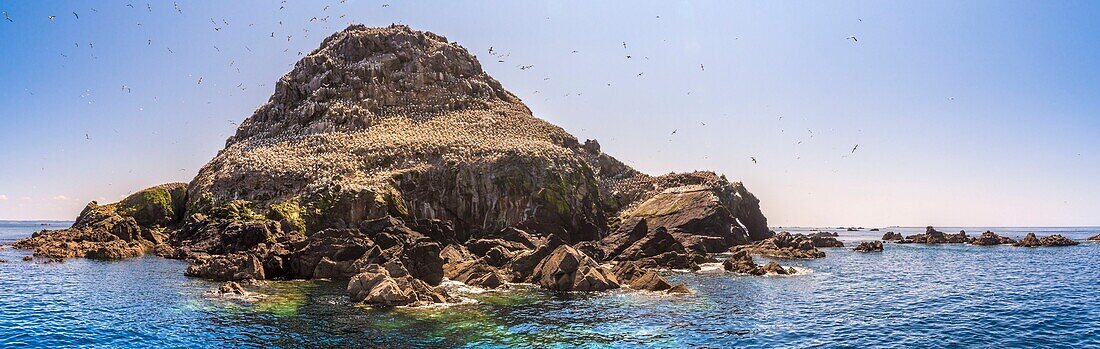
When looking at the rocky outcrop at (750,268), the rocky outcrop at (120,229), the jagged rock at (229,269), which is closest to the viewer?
the jagged rock at (229,269)

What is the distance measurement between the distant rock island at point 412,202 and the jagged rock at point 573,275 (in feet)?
0.50

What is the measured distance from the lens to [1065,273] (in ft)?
244

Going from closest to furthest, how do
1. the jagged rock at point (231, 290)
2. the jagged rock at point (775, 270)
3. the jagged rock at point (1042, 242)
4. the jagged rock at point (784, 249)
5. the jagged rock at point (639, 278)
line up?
the jagged rock at point (231, 290), the jagged rock at point (639, 278), the jagged rock at point (775, 270), the jagged rock at point (784, 249), the jagged rock at point (1042, 242)

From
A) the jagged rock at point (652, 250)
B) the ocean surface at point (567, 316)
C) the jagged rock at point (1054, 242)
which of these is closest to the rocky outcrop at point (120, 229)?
the ocean surface at point (567, 316)

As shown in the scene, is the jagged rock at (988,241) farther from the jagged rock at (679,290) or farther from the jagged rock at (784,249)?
the jagged rock at (679,290)

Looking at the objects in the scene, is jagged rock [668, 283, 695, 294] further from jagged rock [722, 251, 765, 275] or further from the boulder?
the boulder

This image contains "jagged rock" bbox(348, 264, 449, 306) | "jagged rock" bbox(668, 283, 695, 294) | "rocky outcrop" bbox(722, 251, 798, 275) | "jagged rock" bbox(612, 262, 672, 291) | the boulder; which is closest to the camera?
"jagged rock" bbox(348, 264, 449, 306)

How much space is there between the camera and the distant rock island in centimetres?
6438

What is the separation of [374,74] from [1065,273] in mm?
133134

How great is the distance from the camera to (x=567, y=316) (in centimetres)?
4403

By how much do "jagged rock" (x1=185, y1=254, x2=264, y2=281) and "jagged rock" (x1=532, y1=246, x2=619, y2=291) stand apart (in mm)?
28152

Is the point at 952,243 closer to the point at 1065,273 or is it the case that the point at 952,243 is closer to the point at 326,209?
the point at 1065,273

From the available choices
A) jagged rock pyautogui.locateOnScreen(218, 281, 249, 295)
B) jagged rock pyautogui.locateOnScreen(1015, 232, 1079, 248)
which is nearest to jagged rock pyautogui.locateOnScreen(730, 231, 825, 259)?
jagged rock pyautogui.locateOnScreen(1015, 232, 1079, 248)

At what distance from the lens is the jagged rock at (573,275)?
5778 cm
